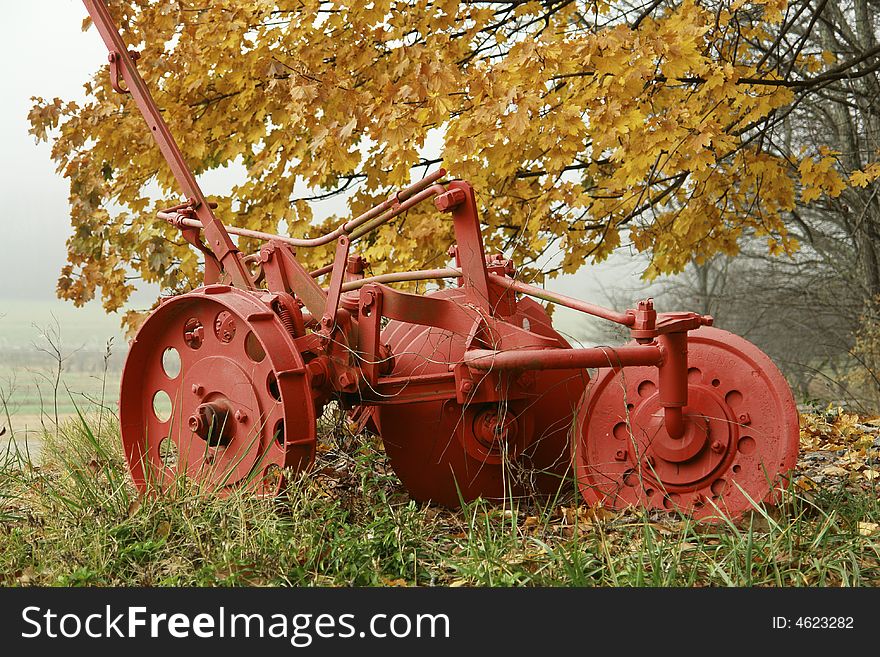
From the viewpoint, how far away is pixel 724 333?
4.52m

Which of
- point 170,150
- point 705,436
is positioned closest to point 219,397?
point 170,150

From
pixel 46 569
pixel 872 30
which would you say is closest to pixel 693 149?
pixel 46 569

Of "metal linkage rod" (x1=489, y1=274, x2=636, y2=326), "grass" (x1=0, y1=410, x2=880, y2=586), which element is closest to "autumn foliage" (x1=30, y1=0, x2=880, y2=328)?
"metal linkage rod" (x1=489, y1=274, x2=636, y2=326)

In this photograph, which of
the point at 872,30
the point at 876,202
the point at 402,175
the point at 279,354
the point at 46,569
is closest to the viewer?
the point at 46,569

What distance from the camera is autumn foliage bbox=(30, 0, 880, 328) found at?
6125 mm

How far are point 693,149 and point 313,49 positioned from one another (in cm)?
298

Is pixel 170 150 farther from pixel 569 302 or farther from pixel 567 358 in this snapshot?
pixel 567 358

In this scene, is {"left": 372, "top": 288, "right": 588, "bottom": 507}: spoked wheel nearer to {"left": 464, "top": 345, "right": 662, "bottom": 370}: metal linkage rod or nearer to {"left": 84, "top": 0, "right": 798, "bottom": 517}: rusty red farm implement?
{"left": 84, "top": 0, "right": 798, "bottom": 517}: rusty red farm implement

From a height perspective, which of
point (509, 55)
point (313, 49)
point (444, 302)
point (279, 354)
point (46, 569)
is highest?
point (313, 49)

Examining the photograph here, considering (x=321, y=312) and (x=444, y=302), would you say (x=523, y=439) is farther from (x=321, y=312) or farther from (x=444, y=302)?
(x=321, y=312)

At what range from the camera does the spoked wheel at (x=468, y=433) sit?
4.70 m

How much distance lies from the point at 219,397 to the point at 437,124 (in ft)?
9.00

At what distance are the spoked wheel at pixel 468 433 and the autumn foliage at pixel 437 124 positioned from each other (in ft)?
5.67

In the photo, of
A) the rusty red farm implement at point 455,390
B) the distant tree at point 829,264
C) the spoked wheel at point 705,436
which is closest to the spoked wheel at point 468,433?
the rusty red farm implement at point 455,390
